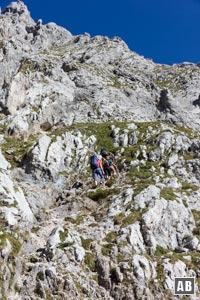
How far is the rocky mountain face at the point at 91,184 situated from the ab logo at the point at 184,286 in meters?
0.35

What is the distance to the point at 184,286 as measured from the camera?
23.1 meters

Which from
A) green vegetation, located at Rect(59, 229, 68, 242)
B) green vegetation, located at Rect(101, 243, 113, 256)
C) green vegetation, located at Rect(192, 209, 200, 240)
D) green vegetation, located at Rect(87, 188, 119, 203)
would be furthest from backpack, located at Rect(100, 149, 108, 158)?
green vegetation, located at Rect(101, 243, 113, 256)

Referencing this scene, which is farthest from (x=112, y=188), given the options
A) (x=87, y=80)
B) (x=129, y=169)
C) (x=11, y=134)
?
(x=87, y=80)

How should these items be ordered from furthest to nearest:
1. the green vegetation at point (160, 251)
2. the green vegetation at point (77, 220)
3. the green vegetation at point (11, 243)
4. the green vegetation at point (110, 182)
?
the green vegetation at point (110, 182), the green vegetation at point (77, 220), the green vegetation at point (160, 251), the green vegetation at point (11, 243)

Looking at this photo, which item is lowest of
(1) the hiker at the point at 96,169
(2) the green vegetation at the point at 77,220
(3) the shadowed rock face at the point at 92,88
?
(2) the green vegetation at the point at 77,220

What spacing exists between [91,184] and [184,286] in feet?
53.3

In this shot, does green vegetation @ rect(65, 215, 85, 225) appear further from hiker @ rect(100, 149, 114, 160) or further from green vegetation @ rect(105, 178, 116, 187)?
hiker @ rect(100, 149, 114, 160)

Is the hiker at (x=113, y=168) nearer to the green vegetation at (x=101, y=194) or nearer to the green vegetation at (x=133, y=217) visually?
the green vegetation at (x=101, y=194)

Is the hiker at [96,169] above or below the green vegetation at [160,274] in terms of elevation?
above

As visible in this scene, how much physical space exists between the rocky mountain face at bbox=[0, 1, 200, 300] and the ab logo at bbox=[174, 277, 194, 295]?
1.14 feet

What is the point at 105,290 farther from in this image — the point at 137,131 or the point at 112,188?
the point at 137,131

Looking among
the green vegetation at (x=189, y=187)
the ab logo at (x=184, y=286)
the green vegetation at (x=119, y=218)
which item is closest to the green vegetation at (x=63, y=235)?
the green vegetation at (x=119, y=218)

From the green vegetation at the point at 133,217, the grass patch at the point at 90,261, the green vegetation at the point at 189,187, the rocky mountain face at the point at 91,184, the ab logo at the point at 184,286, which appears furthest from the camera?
the green vegetation at the point at 189,187

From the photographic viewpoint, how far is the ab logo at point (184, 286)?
22.6m
